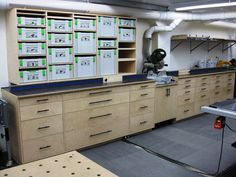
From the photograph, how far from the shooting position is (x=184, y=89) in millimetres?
4582

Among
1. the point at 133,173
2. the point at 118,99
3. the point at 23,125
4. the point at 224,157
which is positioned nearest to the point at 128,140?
the point at 118,99

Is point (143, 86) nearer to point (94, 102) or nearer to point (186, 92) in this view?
point (94, 102)

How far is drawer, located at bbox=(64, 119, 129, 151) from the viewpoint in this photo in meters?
3.10

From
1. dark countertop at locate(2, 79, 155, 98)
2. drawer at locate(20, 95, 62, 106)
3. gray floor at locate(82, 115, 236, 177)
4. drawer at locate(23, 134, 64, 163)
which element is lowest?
gray floor at locate(82, 115, 236, 177)

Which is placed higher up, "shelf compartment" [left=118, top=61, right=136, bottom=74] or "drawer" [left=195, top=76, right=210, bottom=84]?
"shelf compartment" [left=118, top=61, right=136, bottom=74]

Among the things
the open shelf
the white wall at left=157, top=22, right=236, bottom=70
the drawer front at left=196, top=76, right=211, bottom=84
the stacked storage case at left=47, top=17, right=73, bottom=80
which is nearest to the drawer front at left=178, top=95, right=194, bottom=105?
the drawer front at left=196, top=76, right=211, bottom=84

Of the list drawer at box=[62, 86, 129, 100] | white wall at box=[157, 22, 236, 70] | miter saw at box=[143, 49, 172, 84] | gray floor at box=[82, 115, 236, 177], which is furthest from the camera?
white wall at box=[157, 22, 236, 70]

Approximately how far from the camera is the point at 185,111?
4688 mm

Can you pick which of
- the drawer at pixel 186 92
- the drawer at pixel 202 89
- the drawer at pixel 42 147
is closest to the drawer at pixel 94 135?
the drawer at pixel 42 147

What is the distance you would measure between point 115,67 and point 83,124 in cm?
108

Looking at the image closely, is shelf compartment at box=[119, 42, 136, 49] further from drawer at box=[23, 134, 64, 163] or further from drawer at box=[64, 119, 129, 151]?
drawer at box=[23, 134, 64, 163]

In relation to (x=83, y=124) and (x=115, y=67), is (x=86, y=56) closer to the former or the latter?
(x=115, y=67)

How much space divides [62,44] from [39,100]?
0.84m

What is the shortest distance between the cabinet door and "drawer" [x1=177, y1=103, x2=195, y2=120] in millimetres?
180
